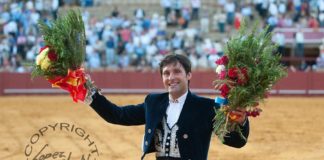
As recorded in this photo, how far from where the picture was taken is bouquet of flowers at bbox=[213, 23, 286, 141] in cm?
421

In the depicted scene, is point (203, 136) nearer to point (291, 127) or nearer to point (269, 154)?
point (269, 154)

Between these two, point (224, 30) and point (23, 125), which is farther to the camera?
point (224, 30)

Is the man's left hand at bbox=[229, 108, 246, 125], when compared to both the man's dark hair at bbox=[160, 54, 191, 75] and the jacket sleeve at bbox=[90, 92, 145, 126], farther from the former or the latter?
the jacket sleeve at bbox=[90, 92, 145, 126]

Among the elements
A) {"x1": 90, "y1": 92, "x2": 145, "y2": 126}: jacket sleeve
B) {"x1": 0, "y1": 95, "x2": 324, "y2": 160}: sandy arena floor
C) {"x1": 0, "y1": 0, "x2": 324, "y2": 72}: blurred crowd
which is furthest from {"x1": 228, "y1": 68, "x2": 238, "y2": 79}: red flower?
{"x1": 0, "y1": 0, "x2": 324, "y2": 72}: blurred crowd

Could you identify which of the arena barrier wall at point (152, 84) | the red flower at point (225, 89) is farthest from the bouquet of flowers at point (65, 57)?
the arena barrier wall at point (152, 84)

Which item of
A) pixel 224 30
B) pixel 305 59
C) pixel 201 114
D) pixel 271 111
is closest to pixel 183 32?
pixel 224 30

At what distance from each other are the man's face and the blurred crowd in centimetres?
1497

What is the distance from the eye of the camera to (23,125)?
1352 centimetres

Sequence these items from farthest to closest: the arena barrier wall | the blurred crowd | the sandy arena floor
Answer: the blurred crowd
the arena barrier wall
the sandy arena floor

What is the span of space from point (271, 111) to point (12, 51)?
7.40 metres

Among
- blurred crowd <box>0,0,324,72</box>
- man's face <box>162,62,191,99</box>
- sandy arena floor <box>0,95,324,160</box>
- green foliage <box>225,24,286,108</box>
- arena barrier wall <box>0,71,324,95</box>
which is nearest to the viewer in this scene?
green foliage <box>225,24,286,108</box>

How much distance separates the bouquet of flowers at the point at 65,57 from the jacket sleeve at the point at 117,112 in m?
0.10

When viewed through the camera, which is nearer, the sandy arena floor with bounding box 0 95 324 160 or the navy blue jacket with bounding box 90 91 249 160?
the navy blue jacket with bounding box 90 91 249 160

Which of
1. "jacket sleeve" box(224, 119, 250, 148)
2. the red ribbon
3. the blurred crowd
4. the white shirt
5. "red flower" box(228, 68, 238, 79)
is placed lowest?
the blurred crowd
